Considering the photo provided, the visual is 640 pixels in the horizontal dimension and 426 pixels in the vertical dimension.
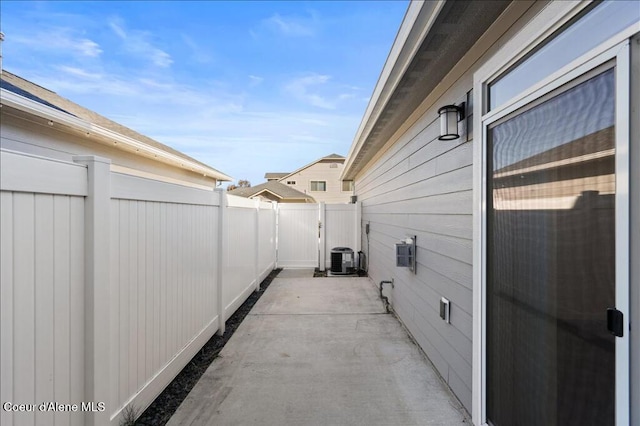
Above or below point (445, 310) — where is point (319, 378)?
below

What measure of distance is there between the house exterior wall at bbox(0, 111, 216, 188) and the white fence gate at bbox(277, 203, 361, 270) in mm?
3460

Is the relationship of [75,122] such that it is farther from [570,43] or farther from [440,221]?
[570,43]

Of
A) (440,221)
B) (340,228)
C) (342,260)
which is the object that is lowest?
(342,260)

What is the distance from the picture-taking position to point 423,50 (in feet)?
7.93

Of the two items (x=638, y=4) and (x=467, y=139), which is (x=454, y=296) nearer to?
(x=467, y=139)

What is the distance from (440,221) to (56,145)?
5.30 metres

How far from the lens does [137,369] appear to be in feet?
7.16

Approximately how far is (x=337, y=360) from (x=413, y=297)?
47.7 inches

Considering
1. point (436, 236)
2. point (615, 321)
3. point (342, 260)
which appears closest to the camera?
point (615, 321)

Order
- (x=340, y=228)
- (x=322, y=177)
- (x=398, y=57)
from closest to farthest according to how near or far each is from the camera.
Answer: (x=398, y=57) < (x=340, y=228) < (x=322, y=177)

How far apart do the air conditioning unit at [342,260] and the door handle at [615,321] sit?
6601 millimetres

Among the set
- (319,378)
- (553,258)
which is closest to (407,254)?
(319,378)

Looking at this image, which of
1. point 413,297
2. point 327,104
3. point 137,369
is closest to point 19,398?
point 137,369

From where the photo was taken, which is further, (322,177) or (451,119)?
(322,177)
